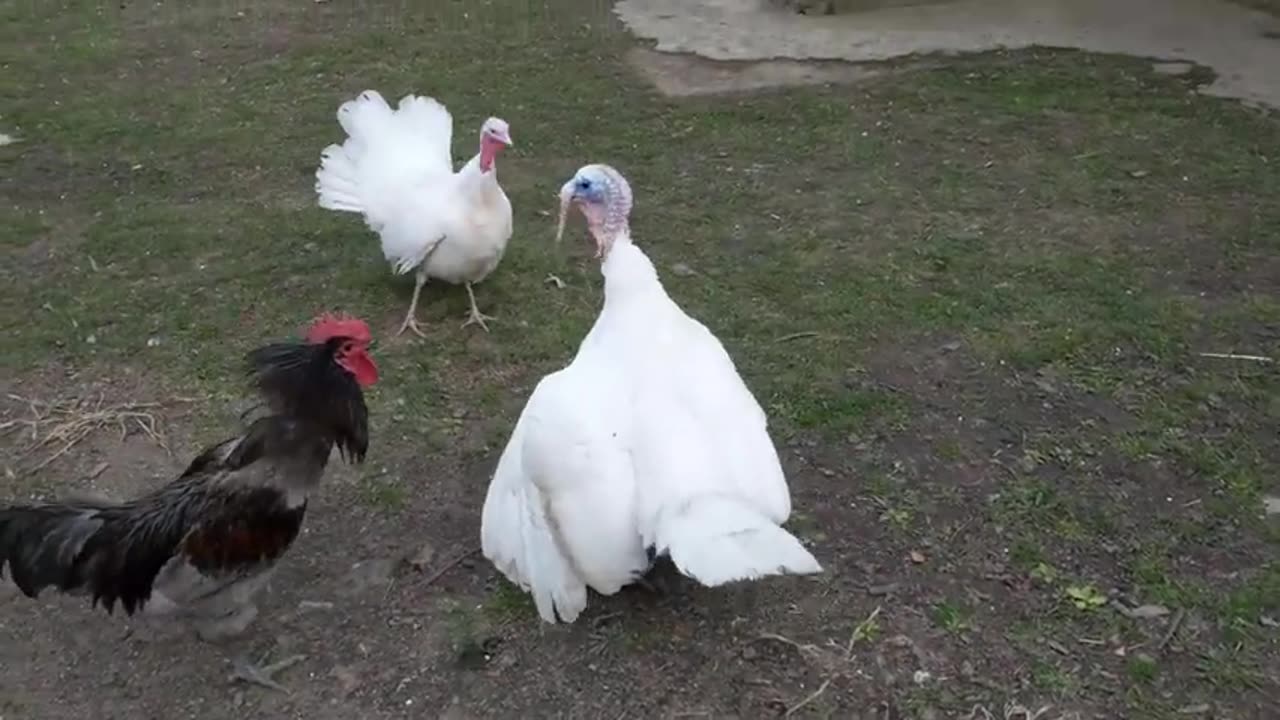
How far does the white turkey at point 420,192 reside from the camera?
15.4 ft

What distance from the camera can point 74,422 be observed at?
4.29 m

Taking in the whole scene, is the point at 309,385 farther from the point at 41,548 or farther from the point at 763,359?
the point at 763,359

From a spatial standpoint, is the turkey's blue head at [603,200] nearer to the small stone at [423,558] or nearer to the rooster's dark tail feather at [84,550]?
the small stone at [423,558]

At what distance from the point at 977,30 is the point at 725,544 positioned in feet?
20.5

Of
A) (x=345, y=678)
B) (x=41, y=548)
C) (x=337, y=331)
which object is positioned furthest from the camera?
(x=345, y=678)

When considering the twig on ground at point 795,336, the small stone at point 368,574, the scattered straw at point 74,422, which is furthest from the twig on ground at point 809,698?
the scattered straw at point 74,422

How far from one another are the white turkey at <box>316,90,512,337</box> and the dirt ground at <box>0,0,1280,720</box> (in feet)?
1.01

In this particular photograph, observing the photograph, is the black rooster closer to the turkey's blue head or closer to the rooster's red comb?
the rooster's red comb

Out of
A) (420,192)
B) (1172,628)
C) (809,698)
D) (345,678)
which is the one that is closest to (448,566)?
(345,678)

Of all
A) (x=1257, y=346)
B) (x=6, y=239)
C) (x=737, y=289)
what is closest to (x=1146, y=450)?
(x=1257, y=346)

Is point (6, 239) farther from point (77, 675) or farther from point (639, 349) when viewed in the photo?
point (639, 349)

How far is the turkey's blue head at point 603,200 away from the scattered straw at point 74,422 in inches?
70.1

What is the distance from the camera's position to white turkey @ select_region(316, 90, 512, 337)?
185 inches

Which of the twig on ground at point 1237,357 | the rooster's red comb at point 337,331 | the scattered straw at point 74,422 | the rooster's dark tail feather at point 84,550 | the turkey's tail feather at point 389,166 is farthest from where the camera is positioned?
the turkey's tail feather at point 389,166
